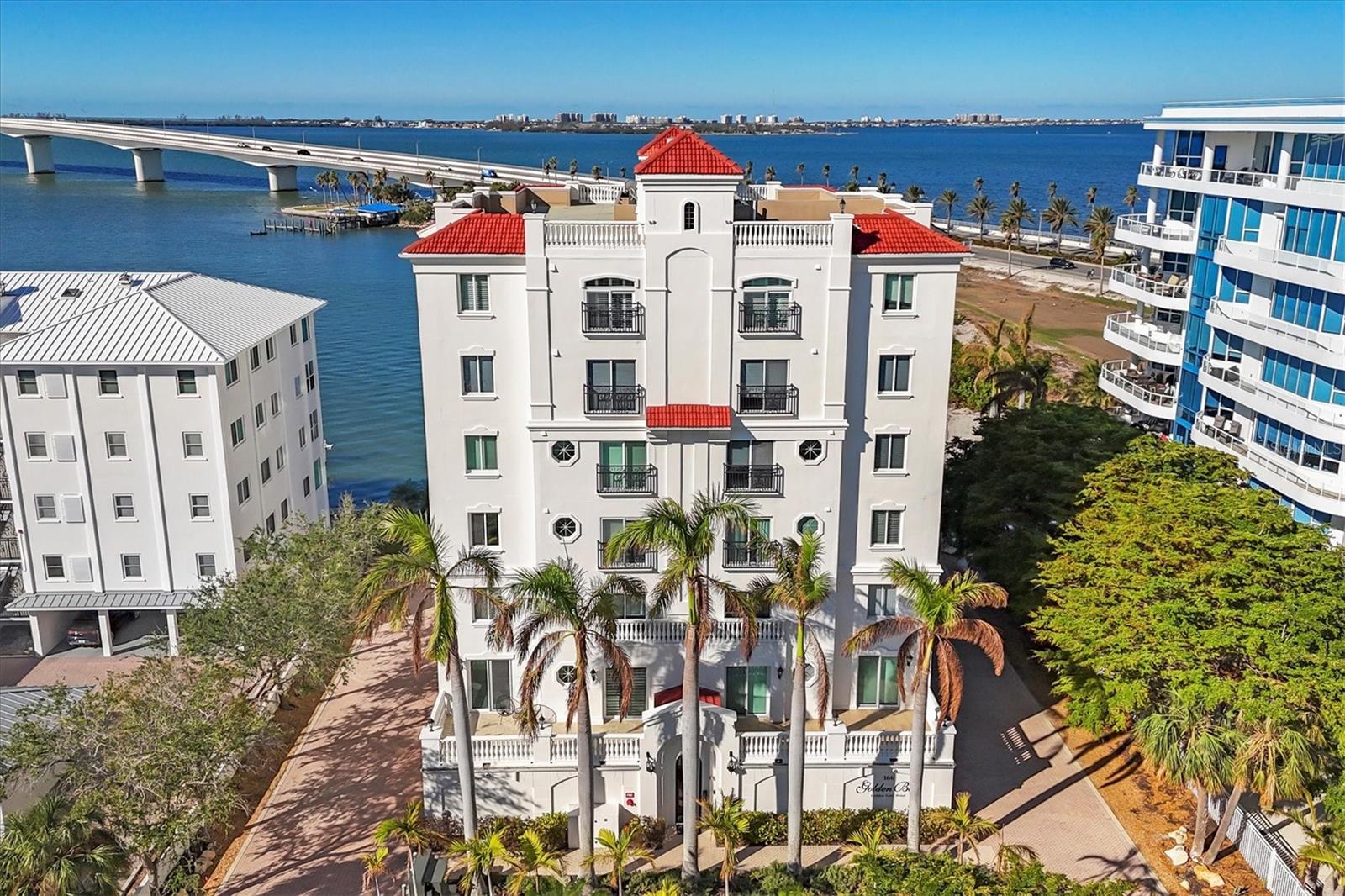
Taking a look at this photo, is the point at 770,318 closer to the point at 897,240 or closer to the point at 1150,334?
the point at 897,240

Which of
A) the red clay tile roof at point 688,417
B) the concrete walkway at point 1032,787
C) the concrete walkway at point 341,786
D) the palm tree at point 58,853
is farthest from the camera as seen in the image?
the red clay tile roof at point 688,417

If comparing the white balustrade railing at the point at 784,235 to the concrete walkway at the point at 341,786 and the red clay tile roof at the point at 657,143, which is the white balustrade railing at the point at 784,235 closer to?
the red clay tile roof at the point at 657,143

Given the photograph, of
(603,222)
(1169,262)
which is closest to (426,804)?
(603,222)

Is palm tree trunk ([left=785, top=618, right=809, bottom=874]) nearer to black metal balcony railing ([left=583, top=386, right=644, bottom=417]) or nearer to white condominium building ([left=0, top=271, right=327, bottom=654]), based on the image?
black metal balcony railing ([left=583, top=386, right=644, bottom=417])

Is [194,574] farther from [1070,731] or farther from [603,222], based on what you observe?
[1070,731]

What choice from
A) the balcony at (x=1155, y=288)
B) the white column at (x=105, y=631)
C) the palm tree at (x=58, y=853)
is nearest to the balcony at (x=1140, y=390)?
the balcony at (x=1155, y=288)

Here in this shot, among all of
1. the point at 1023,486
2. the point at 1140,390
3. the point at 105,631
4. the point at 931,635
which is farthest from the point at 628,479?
the point at 1140,390
